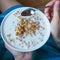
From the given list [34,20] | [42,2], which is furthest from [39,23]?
[42,2]

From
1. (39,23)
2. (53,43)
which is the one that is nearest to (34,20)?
(39,23)

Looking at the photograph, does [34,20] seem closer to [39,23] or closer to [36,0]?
→ [39,23]

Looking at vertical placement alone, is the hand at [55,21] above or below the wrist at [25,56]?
above

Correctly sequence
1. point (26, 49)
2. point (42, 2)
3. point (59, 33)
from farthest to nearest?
1. point (42, 2)
2. point (59, 33)
3. point (26, 49)

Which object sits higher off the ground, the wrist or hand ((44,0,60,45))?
hand ((44,0,60,45))

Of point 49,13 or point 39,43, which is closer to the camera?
point 39,43

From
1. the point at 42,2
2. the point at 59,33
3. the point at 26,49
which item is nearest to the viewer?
the point at 26,49

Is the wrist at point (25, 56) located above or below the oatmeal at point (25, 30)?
below

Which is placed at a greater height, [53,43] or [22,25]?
[22,25]

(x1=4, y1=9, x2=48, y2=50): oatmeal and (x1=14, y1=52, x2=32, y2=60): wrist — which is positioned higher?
(x1=4, y1=9, x2=48, y2=50): oatmeal
